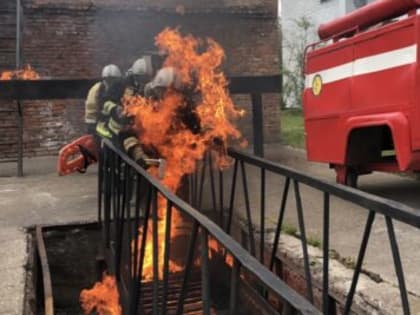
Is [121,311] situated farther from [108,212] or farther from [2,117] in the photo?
[2,117]

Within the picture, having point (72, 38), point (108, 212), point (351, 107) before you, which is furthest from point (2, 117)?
point (351, 107)

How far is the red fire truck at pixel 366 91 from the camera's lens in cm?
523

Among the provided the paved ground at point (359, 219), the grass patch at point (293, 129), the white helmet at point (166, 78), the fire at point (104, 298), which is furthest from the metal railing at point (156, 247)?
the grass patch at point (293, 129)

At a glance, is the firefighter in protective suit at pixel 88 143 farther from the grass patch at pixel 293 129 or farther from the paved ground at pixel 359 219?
the grass patch at pixel 293 129

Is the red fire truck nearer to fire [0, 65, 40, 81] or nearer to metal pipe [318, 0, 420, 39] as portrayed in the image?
metal pipe [318, 0, 420, 39]

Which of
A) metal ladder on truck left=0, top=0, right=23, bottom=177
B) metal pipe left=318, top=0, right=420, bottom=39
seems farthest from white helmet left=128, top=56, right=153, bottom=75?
metal ladder on truck left=0, top=0, right=23, bottom=177

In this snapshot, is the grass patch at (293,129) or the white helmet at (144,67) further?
the grass patch at (293,129)

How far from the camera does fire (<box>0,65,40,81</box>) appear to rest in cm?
943

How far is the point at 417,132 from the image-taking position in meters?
5.16

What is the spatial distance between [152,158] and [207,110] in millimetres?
663

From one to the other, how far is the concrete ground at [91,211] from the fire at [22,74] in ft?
5.34

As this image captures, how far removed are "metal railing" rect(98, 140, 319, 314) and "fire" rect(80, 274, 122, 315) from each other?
0.51 feet

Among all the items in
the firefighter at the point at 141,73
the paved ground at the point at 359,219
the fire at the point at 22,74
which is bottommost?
the paved ground at the point at 359,219

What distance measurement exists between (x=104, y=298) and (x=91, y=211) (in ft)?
5.09
